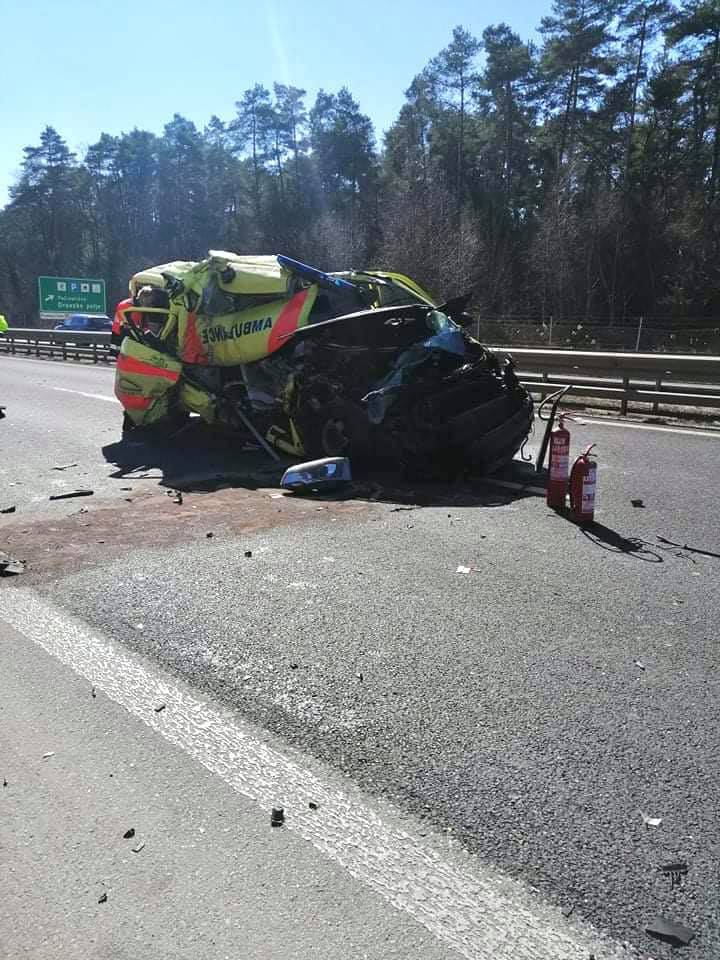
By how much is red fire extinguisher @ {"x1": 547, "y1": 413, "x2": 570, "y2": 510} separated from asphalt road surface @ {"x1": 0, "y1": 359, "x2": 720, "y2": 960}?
0.14 metres

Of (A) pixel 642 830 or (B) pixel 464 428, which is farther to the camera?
(B) pixel 464 428

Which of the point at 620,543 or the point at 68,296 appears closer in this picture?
the point at 620,543

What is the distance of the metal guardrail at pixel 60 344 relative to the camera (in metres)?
26.8

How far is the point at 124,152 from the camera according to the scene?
226 feet

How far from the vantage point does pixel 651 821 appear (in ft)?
7.56

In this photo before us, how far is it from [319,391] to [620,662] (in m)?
4.63

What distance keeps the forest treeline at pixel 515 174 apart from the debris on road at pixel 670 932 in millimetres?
39931

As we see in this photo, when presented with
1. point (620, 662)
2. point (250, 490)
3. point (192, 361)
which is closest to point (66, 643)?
point (620, 662)

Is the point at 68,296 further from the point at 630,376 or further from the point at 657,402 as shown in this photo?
the point at 657,402

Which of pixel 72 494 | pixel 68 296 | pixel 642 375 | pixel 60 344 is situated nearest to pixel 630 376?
pixel 642 375

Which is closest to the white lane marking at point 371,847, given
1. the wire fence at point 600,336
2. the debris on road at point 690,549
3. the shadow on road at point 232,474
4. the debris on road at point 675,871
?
the debris on road at point 675,871

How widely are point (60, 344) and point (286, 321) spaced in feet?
82.9

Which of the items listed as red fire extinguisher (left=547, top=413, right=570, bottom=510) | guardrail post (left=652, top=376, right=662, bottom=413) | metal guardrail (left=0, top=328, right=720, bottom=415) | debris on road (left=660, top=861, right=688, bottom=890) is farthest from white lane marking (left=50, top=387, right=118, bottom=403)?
debris on road (left=660, top=861, right=688, bottom=890)

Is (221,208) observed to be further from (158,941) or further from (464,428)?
(158,941)
